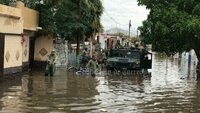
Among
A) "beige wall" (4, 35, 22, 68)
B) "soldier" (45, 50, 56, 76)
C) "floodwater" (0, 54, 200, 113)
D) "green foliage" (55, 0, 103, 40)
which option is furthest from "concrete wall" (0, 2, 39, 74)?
"green foliage" (55, 0, 103, 40)

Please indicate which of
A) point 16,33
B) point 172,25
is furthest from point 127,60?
point 16,33

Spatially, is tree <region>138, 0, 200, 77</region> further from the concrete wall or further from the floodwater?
the concrete wall

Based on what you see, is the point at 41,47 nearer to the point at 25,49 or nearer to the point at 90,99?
the point at 25,49

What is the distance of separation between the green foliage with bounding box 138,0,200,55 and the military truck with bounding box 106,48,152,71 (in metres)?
1.17

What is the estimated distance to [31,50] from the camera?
1334 inches

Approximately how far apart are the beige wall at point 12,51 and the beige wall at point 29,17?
1.95m

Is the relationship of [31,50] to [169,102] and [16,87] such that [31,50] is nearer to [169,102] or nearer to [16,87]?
[16,87]

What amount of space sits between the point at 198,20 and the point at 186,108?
1365cm

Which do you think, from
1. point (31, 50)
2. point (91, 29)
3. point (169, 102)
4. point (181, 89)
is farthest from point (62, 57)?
point (169, 102)

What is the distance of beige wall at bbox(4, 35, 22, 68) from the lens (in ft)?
81.5

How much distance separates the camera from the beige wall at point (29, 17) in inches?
1130

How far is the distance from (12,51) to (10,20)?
1.78 m

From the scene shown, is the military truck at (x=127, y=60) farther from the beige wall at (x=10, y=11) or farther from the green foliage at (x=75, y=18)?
the beige wall at (x=10, y=11)

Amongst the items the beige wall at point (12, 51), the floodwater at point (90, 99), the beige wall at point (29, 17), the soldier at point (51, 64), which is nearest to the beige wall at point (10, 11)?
the beige wall at point (12, 51)
